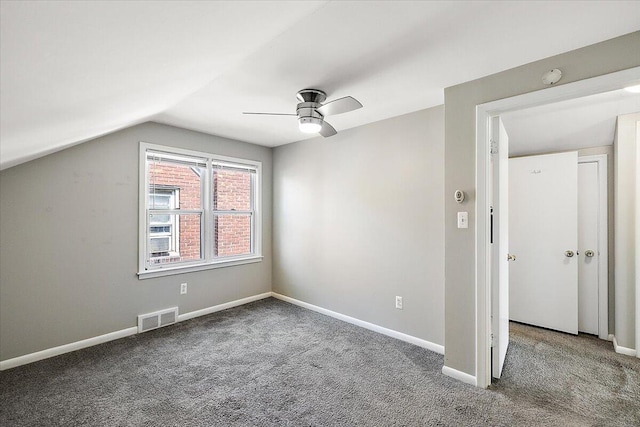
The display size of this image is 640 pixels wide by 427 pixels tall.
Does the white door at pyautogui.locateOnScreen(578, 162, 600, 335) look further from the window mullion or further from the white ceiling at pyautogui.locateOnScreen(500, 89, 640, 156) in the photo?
the window mullion

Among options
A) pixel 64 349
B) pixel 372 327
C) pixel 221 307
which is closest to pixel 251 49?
pixel 372 327

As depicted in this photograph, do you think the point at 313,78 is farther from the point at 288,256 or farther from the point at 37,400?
the point at 37,400

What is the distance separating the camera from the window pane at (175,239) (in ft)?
11.6

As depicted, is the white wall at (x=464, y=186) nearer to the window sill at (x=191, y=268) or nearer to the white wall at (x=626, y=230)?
the white wall at (x=626, y=230)

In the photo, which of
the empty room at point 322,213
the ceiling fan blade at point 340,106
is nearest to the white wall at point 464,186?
the empty room at point 322,213

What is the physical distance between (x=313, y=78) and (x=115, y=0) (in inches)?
64.2

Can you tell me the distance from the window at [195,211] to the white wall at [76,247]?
0.45ft

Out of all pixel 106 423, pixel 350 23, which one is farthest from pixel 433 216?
pixel 106 423

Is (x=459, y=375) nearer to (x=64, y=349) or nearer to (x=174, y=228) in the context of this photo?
(x=174, y=228)

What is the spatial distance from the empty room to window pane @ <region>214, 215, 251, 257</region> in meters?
0.03

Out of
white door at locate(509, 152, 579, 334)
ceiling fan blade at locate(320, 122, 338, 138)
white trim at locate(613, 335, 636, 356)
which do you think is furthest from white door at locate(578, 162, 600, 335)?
ceiling fan blade at locate(320, 122, 338, 138)

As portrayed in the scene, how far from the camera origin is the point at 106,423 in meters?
1.88

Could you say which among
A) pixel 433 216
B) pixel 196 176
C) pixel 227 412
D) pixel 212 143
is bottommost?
pixel 227 412

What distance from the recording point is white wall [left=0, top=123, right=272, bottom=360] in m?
2.59
